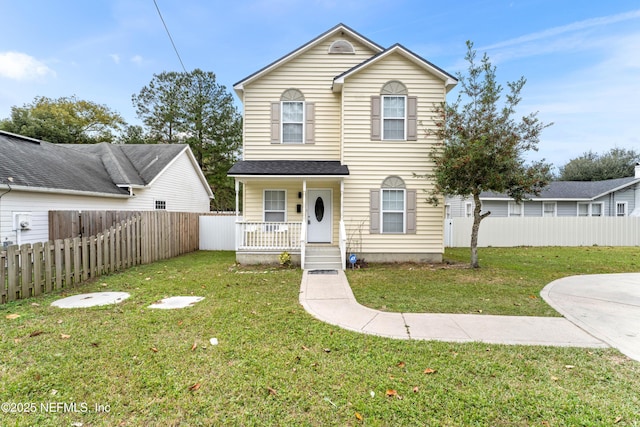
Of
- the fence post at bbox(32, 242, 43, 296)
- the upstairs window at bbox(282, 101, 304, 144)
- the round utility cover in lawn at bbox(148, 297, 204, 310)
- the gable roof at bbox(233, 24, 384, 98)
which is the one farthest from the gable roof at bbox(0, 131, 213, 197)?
the upstairs window at bbox(282, 101, 304, 144)

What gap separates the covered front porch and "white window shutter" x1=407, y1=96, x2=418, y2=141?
8.50 ft

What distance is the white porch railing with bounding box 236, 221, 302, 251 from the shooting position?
31.7 feet

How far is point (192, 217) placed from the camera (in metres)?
13.5

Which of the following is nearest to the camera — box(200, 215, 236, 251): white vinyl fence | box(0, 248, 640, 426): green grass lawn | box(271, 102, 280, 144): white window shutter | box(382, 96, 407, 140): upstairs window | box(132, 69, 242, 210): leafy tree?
box(0, 248, 640, 426): green grass lawn

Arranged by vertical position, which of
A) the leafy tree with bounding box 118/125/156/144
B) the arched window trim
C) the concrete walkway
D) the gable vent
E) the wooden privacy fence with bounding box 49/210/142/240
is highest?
the leafy tree with bounding box 118/125/156/144

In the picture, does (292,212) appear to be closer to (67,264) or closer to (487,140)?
(67,264)

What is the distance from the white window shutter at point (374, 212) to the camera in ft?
32.6

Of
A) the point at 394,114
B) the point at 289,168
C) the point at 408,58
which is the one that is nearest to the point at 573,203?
the point at 394,114

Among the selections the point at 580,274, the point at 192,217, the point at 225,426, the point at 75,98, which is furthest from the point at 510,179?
the point at 75,98

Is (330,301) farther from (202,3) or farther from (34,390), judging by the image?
(202,3)

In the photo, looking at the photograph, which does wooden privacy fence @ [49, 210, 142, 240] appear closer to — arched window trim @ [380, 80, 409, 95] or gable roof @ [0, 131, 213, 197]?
gable roof @ [0, 131, 213, 197]

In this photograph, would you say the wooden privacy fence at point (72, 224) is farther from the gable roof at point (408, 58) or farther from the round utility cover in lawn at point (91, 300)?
the gable roof at point (408, 58)

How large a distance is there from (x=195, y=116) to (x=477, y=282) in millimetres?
27320

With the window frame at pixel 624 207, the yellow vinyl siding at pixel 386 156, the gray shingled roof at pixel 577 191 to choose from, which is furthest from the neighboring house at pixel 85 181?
the window frame at pixel 624 207
